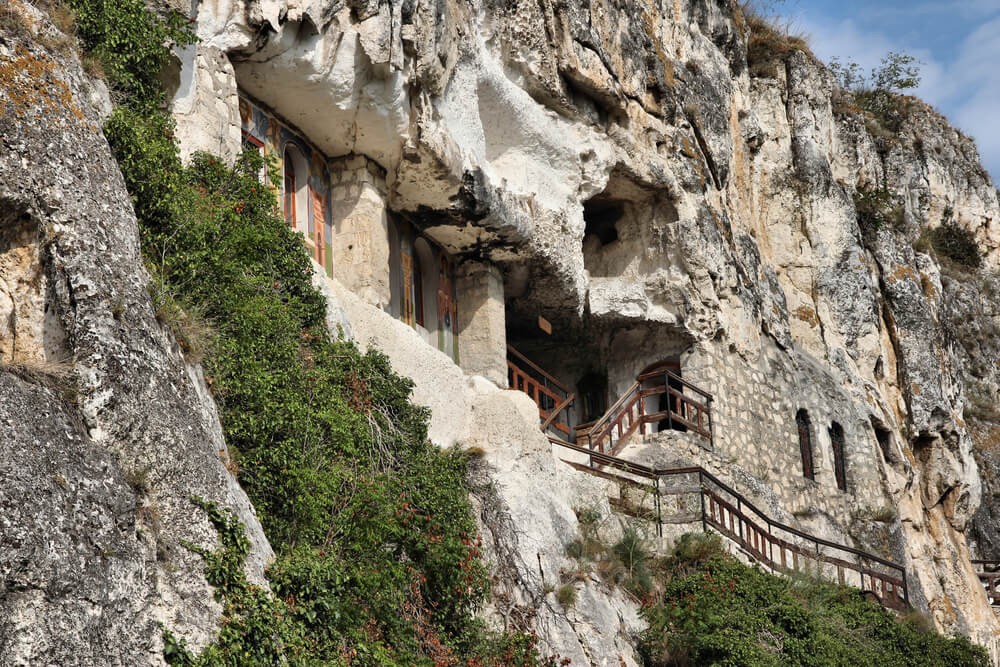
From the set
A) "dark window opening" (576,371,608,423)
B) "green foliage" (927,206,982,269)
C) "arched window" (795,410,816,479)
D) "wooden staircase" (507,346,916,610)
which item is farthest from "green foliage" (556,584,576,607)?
"green foliage" (927,206,982,269)

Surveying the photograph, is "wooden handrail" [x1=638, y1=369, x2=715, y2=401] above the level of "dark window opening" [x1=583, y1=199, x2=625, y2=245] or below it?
below

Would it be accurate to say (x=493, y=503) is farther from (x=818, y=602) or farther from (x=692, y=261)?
(x=692, y=261)

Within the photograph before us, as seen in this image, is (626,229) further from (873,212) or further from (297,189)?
(873,212)

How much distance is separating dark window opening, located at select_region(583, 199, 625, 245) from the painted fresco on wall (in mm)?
7382

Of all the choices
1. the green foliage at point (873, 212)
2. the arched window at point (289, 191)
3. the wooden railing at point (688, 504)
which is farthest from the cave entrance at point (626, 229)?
the green foliage at point (873, 212)

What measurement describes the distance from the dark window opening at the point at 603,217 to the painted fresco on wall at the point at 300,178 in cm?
738

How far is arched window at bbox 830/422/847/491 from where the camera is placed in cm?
2495

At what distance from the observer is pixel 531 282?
20.3 m

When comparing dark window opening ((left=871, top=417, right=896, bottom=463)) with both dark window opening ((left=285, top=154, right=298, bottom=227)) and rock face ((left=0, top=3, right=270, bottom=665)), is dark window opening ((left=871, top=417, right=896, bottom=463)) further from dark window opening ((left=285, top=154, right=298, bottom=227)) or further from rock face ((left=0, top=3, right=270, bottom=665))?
rock face ((left=0, top=3, right=270, bottom=665))

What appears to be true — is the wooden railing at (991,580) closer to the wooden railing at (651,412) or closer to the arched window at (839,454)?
the arched window at (839,454)

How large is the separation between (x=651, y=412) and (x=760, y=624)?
8.50 m

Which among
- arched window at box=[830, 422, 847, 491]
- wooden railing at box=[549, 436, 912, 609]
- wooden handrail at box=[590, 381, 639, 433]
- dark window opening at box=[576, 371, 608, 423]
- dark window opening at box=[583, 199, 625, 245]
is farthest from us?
arched window at box=[830, 422, 847, 491]

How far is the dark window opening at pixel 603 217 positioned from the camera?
75.2 ft

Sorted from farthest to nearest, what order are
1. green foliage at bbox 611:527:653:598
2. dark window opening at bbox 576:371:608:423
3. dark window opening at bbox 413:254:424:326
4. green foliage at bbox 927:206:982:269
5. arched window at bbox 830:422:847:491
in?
green foliage at bbox 927:206:982:269
arched window at bbox 830:422:847:491
dark window opening at bbox 576:371:608:423
dark window opening at bbox 413:254:424:326
green foliage at bbox 611:527:653:598
